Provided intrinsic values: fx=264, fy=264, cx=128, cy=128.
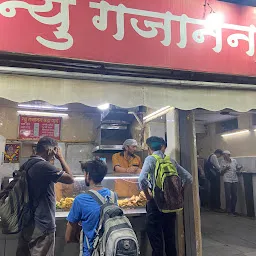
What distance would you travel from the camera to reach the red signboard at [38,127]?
686 cm

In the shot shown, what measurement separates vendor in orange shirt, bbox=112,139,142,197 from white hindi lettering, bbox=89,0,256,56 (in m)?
2.38

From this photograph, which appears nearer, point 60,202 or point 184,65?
point 184,65

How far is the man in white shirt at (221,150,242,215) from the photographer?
7.91 m

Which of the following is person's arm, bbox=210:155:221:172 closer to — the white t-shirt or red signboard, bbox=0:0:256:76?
the white t-shirt

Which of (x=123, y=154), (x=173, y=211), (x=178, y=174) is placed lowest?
(x=173, y=211)

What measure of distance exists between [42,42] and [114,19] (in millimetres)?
885

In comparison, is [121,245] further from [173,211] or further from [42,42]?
[42,42]

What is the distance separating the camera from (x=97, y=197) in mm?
2377

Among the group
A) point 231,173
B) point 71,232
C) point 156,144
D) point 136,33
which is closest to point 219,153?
point 231,173

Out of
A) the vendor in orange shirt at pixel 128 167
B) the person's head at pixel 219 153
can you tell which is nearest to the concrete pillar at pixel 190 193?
the vendor in orange shirt at pixel 128 167

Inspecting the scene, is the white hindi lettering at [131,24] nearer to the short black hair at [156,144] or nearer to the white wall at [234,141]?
the short black hair at [156,144]

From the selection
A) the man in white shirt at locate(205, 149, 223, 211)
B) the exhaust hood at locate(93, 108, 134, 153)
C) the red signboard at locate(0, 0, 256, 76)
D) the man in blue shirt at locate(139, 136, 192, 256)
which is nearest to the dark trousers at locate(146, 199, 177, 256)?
the man in blue shirt at locate(139, 136, 192, 256)

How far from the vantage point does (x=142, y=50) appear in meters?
3.17

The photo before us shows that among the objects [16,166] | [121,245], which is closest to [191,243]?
[121,245]
